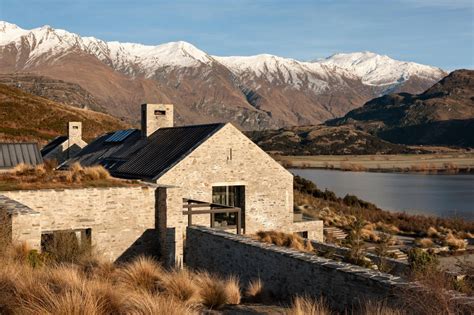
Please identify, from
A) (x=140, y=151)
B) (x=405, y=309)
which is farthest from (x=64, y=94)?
(x=405, y=309)

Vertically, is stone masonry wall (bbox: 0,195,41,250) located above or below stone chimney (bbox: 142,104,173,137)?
below

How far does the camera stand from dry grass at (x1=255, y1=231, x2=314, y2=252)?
20438 millimetres

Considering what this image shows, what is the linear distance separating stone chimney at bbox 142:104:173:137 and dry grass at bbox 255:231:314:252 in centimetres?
775

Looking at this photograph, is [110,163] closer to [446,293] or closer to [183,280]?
[183,280]

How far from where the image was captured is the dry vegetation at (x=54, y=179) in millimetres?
15883

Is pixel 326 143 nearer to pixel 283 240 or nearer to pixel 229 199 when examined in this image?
pixel 229 199

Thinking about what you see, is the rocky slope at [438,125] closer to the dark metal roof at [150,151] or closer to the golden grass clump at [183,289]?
the dark metal roof at [150,151]

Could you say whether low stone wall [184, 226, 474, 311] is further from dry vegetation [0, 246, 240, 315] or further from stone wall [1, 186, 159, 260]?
dry vegetation [0, 246, 240, 315]

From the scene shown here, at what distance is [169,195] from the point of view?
16812 millimetres

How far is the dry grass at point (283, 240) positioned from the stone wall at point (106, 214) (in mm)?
5137

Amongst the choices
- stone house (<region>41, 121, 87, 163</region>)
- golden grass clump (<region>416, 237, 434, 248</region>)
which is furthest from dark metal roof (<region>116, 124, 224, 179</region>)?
golden grass clump (<region>416, 237, 434, 248</region>)

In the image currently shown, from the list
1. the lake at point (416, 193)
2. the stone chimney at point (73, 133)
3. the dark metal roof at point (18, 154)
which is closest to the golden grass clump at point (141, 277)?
the dark metal roof at point (18, 154)

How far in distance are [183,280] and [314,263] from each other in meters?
2.67

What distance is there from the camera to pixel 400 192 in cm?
6084
